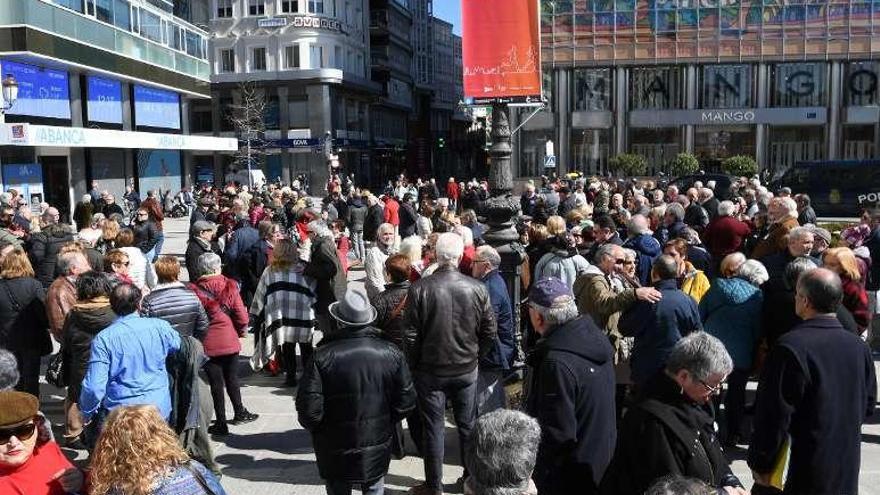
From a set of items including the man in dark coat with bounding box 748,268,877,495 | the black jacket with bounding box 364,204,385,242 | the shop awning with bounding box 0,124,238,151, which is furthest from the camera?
the shop awning with bounding box 0,124,238,151

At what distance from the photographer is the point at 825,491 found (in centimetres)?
408

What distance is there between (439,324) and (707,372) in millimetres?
2359

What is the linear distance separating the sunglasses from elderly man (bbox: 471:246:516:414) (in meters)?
3.33

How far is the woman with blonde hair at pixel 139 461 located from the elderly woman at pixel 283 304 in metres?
5.14

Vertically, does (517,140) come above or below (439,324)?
above

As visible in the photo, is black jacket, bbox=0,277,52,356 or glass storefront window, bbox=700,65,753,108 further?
glass storefront window, bbox=700,65,753,108

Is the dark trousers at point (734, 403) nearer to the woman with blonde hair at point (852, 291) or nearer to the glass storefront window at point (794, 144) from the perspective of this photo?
the woman with blonde hair at point (852, 291)

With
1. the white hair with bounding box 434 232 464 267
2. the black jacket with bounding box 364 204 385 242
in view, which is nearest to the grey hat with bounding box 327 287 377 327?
the white hair with bounding box 434 232 464 267

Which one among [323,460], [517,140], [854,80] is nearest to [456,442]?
[323,460]

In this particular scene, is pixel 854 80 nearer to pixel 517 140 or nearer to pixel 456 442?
pixel 517 140

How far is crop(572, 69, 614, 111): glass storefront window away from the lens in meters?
53.4

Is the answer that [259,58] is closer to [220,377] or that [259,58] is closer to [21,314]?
[21,314]

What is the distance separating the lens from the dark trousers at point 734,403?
6.61 m

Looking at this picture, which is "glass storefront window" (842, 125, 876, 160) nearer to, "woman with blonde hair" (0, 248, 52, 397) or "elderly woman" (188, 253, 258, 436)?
"elderly woman" (188, 253, 258, 436)
